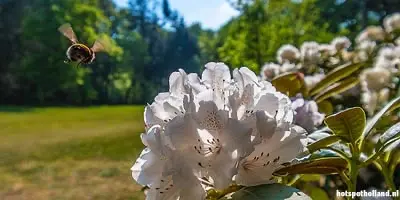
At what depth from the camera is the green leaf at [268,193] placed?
0.68 ft

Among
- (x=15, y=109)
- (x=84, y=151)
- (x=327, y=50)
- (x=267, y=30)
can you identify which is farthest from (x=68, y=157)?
(x=15, y=109)

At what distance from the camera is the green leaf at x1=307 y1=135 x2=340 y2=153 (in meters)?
0.28

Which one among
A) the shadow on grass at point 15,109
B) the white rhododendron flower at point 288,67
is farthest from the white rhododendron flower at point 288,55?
the shadow on grass at point 15,109

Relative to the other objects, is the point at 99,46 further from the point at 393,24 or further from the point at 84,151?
the point at 84,151

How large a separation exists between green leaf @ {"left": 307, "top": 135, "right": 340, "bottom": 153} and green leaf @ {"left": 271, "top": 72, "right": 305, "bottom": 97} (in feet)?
0.59

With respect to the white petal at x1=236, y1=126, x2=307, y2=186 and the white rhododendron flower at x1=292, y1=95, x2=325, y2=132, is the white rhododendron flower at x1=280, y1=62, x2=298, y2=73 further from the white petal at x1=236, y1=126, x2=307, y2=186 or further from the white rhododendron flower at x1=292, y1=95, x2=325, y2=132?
the white petal at x1=236, y1=126, x2=307, y2=186

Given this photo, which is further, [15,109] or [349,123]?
[15,109]

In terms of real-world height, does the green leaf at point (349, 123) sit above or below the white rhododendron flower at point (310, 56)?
below

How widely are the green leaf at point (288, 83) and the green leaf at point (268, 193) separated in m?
0.26

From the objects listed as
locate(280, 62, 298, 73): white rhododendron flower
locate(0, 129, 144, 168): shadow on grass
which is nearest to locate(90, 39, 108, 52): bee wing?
locate(280, 62, 298, 73): white rhododendron flower

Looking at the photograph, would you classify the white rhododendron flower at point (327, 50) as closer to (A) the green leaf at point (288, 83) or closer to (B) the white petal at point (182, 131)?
(A) the green leaf at point (288, 83)

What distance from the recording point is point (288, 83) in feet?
1.56

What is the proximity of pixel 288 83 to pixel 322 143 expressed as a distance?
20 cm

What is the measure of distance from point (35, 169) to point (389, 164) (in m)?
3.03
